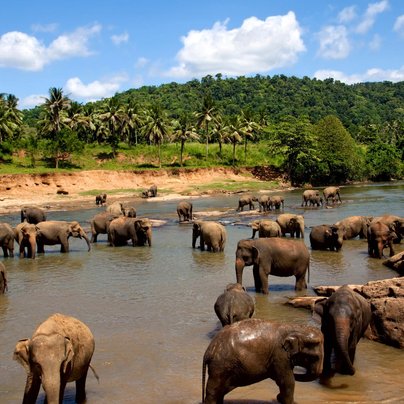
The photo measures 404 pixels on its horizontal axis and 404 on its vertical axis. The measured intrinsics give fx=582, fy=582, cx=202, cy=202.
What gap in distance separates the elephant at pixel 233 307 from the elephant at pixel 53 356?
3227 millimetres

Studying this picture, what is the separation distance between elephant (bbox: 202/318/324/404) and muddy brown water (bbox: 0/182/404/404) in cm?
127

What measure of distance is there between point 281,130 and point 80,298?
64478mm

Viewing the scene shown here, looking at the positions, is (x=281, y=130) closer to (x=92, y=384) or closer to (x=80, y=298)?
(x=80, y=298)

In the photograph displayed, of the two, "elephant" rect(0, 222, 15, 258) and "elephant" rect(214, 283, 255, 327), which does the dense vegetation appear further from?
"elephant" rect(214, 283, 255, 327)

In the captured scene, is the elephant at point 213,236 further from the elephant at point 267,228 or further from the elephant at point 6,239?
the elephant at point 6,239

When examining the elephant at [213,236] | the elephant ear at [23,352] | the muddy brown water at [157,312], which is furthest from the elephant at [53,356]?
the elephant at [213,236]

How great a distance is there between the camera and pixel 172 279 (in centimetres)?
1800

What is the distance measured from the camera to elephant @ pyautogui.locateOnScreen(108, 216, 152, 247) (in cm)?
2502

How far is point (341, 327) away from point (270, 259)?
6297mm

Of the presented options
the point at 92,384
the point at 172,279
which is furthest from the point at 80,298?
the point at 92,384

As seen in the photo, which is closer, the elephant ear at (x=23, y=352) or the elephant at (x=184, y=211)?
the elephant ear at (x=23, y=352)

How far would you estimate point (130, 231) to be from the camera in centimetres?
2509

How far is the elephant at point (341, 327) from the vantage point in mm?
8320

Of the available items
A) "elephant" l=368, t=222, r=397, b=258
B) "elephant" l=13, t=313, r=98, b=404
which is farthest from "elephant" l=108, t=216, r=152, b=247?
"elephant" l=13, t=313, r=98, b=404
